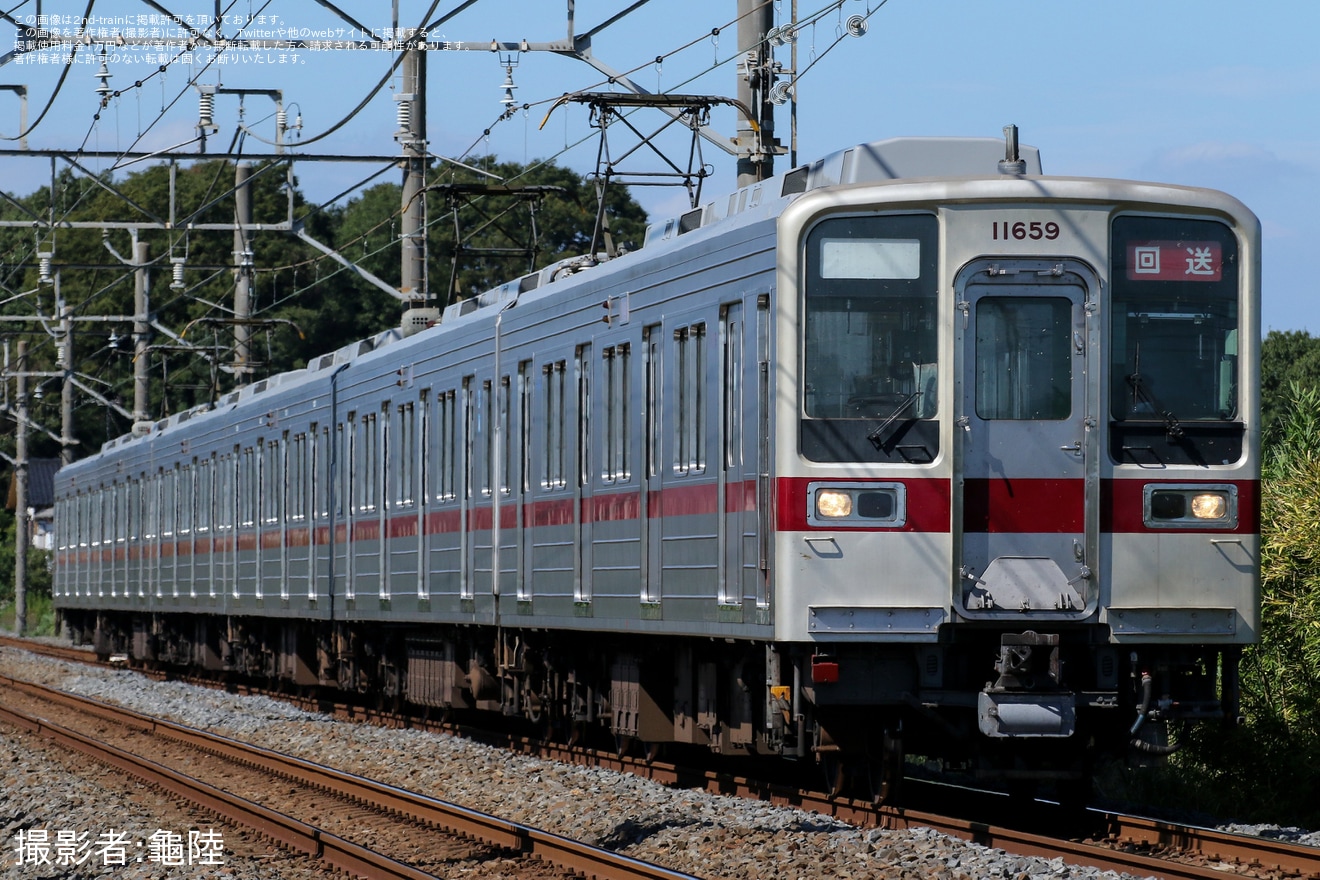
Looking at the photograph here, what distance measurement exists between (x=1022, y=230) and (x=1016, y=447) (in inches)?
40.3

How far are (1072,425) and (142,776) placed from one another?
7.99m

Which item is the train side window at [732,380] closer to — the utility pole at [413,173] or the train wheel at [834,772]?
the train wheel at [834,772]

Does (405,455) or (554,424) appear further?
Answer: (405,455)

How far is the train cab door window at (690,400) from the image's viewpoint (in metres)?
11.6

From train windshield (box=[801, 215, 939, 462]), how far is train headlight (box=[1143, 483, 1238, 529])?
42.7 inches

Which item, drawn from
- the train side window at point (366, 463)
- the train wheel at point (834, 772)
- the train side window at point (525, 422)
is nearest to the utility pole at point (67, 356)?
the train side window at point (366, 463)

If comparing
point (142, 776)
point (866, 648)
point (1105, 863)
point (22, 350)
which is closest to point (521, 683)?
point (142, 776)

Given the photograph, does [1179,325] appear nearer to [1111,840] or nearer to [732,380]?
[732,380]

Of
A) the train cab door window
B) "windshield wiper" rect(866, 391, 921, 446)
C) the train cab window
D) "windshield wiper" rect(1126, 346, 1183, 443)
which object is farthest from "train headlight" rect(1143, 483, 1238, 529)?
the train cab door window

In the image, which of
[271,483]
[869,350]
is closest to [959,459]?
[869,350]

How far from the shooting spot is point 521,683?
1594 centimetres

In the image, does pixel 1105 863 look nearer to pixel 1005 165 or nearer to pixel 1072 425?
pixel 1072 425

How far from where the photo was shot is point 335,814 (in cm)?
1262

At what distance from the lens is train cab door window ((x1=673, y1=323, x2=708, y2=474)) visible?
1157 centimetres
